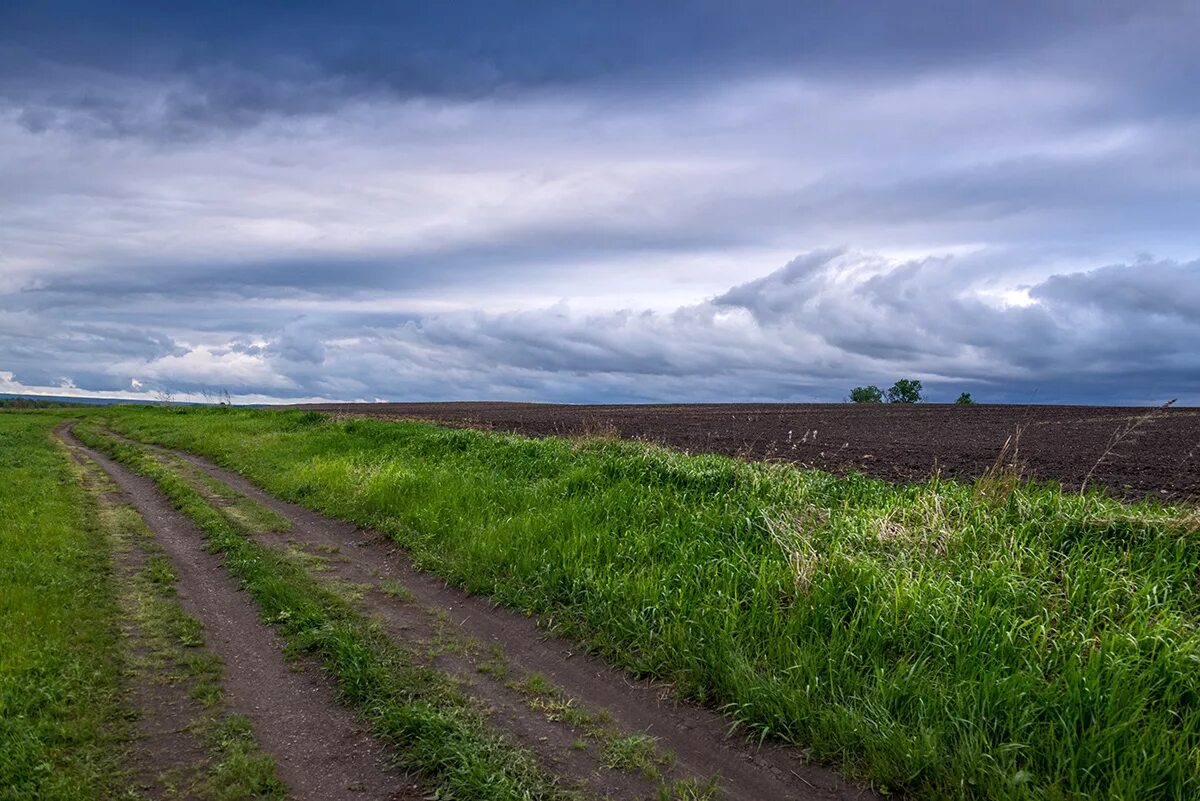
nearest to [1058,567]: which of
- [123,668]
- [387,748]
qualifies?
[387,748]

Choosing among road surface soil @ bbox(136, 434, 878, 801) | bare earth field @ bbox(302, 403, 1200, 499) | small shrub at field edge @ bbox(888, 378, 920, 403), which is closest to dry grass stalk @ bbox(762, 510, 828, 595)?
road surface soil @ bbox(136, 434, 878, 801)

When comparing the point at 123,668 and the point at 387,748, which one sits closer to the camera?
the point at 387,748

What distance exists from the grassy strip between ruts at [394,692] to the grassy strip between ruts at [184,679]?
0.77 metres

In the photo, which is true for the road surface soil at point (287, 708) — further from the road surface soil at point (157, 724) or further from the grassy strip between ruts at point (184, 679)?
the road surface soil at point (157, 724)

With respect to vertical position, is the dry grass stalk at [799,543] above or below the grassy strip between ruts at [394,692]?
above

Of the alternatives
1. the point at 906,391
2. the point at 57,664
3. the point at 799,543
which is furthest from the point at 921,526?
the point at 906,391

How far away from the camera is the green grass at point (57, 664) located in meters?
4.74

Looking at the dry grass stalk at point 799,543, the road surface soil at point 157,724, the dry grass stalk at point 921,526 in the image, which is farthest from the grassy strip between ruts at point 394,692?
the dry grass stalk at point 921,526

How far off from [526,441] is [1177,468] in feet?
51.0

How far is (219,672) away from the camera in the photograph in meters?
6.32

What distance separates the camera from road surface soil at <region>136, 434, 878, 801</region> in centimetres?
479

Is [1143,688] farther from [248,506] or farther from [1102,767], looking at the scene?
[248,506]

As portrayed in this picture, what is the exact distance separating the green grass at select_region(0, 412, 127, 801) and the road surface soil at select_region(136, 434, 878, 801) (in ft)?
7.88

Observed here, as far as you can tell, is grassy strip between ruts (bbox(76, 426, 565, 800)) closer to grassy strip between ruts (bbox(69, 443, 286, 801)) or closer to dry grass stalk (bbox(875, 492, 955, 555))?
grassy strip between ruts (bbox(69, 443, 286, 801))
